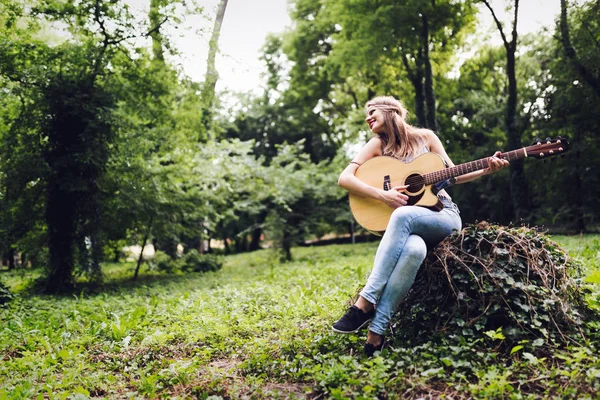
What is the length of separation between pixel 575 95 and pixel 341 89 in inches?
459

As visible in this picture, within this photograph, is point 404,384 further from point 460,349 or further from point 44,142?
point 44,142

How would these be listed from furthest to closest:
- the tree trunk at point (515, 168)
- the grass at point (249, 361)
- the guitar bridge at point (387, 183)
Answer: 1. the tree trunk at point (515, 168)
2. the guitar bridge at point (387, 183)
3. the grass at point (249, 361)

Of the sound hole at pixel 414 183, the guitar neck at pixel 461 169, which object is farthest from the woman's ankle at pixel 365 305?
the guitar neck at pixel 461 169

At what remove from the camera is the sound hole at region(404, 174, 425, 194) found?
3.58 meters

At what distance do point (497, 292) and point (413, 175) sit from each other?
110 centimetres

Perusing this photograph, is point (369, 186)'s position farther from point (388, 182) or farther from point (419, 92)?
point (419, 92)

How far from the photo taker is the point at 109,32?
902cm

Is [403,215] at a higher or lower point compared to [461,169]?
lower

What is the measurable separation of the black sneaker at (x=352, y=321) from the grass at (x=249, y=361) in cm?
20

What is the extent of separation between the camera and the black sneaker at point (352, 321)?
129 inches

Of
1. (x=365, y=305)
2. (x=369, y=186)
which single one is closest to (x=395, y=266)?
(x=365, y=305)

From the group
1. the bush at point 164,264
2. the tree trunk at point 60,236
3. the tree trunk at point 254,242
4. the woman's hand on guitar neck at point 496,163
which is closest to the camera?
the woman's hand on guitar neck at point 496,163

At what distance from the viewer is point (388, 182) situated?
3.73 metres

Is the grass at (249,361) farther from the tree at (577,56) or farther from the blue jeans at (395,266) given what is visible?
the tree at (577,56)
